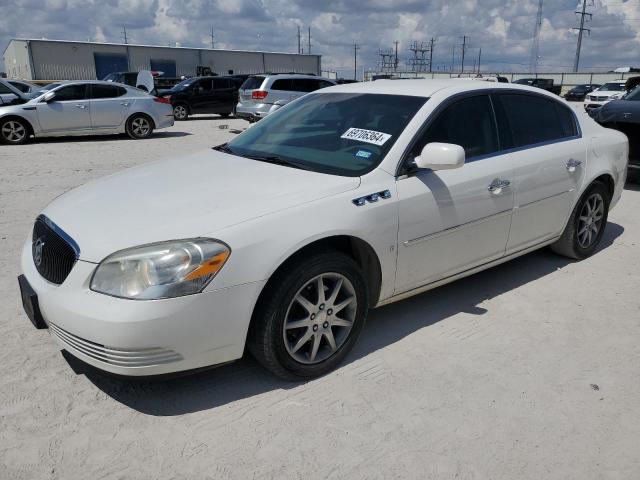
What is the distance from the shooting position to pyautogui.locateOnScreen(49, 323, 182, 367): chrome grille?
2432mm

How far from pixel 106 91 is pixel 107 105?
354 mm

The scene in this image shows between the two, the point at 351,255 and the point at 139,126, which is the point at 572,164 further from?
the point at 139,126

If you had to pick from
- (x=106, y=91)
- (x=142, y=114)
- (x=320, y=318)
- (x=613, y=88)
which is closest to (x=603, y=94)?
(x=613, y=88)

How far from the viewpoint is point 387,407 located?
2783 mm

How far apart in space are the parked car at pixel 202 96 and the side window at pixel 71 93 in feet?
20.4

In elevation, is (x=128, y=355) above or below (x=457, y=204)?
below

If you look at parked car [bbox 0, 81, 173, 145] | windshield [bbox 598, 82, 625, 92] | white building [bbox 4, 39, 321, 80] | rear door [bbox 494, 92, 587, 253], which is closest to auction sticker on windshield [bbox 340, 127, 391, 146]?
rear door [bbox 494, 92, 587, 253]

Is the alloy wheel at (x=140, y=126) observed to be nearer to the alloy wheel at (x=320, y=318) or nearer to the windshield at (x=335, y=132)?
the windshield at (x=335, y=132)

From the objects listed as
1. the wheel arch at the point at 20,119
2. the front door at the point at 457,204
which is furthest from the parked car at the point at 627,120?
the wheel arch at the point at 20,119

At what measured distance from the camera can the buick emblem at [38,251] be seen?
9.46ft

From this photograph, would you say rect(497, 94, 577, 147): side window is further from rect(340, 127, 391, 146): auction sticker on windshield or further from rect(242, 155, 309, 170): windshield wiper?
rect(242, 155, 309, 170): windshield wiper

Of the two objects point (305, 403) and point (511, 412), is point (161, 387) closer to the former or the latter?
point (305, 403)

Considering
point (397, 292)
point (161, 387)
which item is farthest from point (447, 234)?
point (161, 387)

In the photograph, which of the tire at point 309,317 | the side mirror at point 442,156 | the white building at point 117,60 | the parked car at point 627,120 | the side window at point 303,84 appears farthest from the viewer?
the white building at point 117,60
